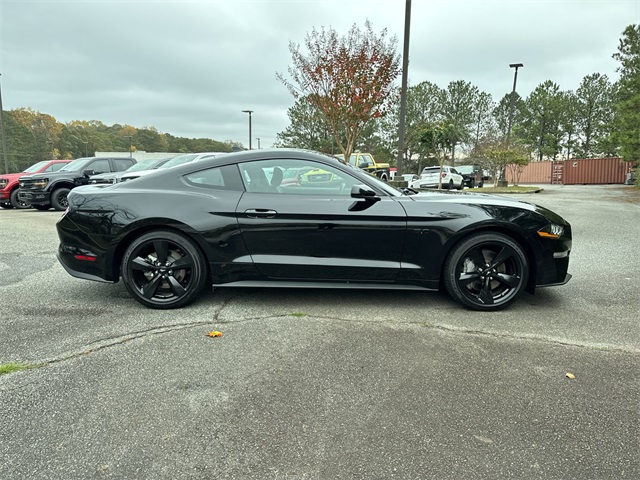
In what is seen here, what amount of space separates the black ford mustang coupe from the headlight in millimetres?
10

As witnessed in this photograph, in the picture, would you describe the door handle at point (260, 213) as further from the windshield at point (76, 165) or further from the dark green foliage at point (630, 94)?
the dark green foliage at point (630, 94)

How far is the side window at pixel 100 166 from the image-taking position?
44.2 ft

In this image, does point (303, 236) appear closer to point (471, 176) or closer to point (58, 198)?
point (58, 198)

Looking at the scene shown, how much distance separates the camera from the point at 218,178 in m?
3.77

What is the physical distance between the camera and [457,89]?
2254 inches

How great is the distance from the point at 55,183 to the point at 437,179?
18893 mm

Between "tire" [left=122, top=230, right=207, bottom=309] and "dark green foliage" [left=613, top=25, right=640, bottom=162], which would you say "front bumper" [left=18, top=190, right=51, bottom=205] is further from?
"dark green foliage" [left=613, top=25, right=640, bottom=162]

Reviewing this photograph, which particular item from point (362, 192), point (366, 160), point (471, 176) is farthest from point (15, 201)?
point (471, 176)

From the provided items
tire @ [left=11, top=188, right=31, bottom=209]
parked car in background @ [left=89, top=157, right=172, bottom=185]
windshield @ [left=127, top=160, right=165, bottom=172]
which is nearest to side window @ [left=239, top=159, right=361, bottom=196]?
parked car in background @ [left=89, top=157, right=172, bottom=185]

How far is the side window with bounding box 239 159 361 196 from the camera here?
12.1 feet

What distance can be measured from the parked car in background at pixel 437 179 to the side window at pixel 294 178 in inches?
800

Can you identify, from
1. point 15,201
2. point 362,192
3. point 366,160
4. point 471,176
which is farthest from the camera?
point 471,176

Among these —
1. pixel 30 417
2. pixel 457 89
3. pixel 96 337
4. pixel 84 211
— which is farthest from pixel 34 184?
pixel 457 89

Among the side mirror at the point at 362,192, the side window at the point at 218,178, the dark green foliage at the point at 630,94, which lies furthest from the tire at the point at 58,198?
the dark green foliage at the point at 630,94
